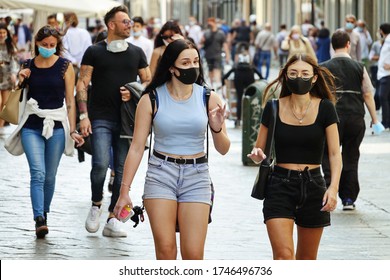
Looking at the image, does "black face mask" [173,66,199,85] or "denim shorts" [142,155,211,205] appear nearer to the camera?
"denim shorts" [142,155,211,205]

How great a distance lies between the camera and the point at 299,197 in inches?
305

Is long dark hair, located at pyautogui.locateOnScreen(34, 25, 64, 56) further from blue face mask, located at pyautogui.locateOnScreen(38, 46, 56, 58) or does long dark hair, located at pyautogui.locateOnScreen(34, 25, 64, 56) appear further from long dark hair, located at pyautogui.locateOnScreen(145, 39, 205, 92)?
long dark hair, located at pyautogui.locateOnScreen(145, 39, 205, 92)

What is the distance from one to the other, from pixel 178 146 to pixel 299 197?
30.2 inches

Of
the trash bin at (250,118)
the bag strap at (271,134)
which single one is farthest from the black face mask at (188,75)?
the trash bin at (250,118)

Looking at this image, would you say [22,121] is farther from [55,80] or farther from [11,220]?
[11,220]

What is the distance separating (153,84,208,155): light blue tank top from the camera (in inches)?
295

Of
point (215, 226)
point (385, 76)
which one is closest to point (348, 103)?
point (215, 226)

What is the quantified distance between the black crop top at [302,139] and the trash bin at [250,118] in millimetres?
9437

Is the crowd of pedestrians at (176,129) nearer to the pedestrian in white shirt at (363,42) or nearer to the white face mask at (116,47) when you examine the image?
the white face mask at (116,47)

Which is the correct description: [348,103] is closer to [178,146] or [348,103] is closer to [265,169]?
[265,169]

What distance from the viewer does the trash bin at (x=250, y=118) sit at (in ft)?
57.5

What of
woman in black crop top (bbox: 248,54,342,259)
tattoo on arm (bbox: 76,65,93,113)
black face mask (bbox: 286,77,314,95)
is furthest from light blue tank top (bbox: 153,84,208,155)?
tattoo on arm (bbox: 76,65,93,113)

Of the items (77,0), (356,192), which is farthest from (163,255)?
(77,0)

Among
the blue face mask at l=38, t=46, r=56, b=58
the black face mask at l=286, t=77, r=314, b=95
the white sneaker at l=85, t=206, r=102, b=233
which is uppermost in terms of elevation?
the black face mask at l=286, t=77, r=314, b=95
